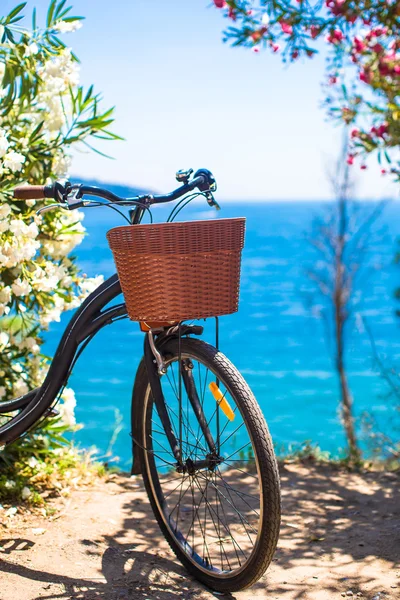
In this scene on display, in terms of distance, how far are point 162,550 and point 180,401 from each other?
0.93 meters

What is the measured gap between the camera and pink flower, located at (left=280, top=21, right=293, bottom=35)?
14.5 feet

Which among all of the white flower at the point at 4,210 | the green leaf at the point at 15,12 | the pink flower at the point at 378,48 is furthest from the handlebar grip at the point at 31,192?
the pink flower at the point at 378,48

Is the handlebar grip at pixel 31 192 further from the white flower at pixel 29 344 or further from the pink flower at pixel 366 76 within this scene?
the pink flower at pixel 366 76

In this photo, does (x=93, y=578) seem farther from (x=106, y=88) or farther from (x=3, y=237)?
(x=106, y=88)

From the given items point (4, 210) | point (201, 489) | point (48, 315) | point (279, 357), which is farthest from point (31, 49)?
point (279, 357)

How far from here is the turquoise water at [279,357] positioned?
71.2 feet

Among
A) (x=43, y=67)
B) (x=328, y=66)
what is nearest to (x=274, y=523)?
(x=43, y=67)

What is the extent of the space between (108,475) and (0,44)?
243 centimetres

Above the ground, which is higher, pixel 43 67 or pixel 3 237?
pixel 43 67

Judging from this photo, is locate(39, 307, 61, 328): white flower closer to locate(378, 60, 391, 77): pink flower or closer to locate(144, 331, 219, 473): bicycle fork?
locate(144, 331, 219, 473): bicycle fork

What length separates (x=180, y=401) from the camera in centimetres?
264

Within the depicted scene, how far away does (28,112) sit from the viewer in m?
3.76

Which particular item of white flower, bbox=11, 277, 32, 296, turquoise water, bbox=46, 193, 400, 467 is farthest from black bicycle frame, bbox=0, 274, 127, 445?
turquoise water, bbox=46, 193, 400, 467

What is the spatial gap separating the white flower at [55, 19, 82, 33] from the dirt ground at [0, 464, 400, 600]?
7.97ft
